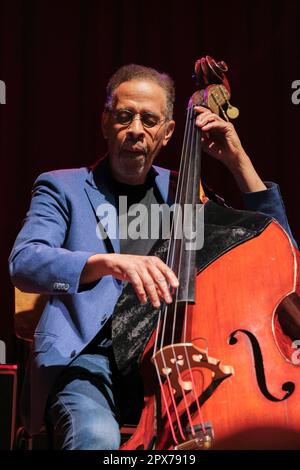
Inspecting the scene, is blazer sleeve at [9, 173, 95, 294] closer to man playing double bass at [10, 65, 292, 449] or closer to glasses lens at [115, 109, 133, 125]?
man playing double bass at [10, 65, 292, 449]

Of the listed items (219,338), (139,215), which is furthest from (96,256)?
(139,215)

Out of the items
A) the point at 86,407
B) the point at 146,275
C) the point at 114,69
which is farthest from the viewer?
the point at 114,69

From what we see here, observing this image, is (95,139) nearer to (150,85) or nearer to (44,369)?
(150,85)

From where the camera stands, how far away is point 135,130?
166 cm

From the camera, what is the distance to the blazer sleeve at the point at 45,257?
4.39 ft

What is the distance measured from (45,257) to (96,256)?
0.36ft

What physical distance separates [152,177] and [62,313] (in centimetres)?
49

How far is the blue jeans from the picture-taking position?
1252mm

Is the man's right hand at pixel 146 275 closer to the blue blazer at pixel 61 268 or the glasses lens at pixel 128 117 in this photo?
the blue blazer at pixel 61 268

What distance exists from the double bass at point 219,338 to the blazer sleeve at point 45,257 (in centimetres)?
16

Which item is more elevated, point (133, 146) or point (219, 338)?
point (133, 146)

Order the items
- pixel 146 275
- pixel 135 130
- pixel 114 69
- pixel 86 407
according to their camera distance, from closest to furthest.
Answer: pixel 146 275, pixel 86 407, pixel 135 130, pixel 114 69

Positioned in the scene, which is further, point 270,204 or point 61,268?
point 270,204

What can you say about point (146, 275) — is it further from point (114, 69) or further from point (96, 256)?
point (114, 69)
